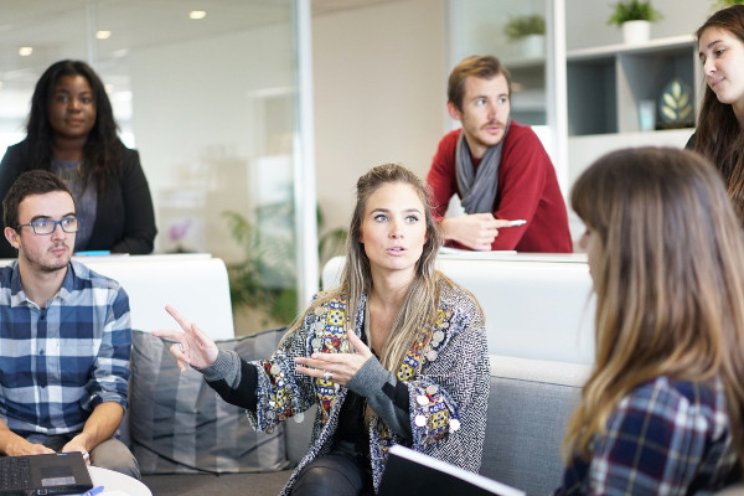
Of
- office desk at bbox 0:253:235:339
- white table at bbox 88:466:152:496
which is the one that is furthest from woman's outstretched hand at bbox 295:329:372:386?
office desk at bbox 0:253:235:339

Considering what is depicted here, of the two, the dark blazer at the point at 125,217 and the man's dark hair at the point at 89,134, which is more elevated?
the man's dark hair at the point at 89,134

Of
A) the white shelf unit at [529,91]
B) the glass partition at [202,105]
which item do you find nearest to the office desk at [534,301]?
the glass partition at [202,105]

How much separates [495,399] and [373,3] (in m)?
5.47

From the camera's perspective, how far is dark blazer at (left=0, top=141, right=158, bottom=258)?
3.61m

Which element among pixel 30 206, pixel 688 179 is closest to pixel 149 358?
pixel 30 206

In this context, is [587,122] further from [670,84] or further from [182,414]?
[182,414]

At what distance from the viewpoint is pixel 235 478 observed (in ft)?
9.53

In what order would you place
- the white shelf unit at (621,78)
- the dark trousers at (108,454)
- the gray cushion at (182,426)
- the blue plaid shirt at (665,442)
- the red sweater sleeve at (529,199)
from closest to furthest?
the blue plaid shirt at (665,442) → the dark trousers at (108,454) → the gray cushion at (182,426) → the red sweater sleeve at (529,199) → the white shelf unit at (621,78)

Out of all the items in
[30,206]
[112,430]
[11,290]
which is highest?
[30,206]

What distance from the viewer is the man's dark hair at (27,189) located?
2691mm

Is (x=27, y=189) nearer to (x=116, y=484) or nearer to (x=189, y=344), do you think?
(x=189, y=344)

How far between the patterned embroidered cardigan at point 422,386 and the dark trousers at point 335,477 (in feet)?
0.16

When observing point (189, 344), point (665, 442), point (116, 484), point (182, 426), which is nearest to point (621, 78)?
point (182, 426)

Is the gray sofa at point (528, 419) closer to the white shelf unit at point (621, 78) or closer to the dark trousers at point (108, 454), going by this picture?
the dark trousers at point (108, 454)
